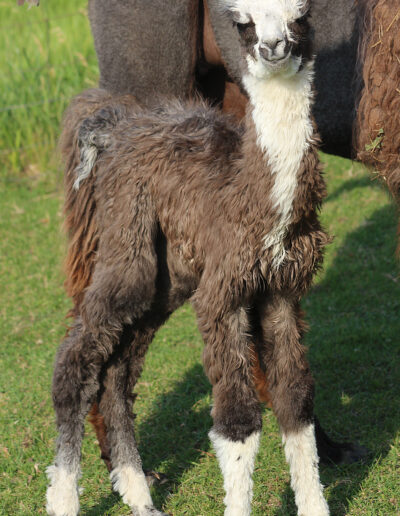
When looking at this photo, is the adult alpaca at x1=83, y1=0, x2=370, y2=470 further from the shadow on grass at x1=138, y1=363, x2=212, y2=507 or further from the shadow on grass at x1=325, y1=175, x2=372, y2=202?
the shadow on grass at x1=325, y1=175, x2=372, y2=202

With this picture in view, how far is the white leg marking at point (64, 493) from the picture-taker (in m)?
3.12

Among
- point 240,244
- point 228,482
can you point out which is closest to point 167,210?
point 240,244

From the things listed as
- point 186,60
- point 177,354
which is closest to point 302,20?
point 186,60

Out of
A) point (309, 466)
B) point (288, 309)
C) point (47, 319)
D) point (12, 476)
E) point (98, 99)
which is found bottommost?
point (47, 319)

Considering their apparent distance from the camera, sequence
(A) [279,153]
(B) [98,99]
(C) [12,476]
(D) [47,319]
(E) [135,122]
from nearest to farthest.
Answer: (A) [279,153], (E) [135,122], (B) [98,99], (C) [12,476], (D) [47,319]

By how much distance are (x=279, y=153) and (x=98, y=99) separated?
3.82 feet

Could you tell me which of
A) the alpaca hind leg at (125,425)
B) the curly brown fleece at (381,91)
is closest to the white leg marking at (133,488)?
the alpaca hind leg at (125,425)

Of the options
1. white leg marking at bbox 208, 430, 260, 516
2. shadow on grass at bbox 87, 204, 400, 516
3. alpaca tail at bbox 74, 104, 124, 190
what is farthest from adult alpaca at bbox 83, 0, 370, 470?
white leg marking at bbox 208, 430, 260, 516

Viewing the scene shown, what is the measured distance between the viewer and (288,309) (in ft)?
9.90

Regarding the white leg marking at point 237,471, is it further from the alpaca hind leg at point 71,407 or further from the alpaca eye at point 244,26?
the alpaca eye at point 244,26

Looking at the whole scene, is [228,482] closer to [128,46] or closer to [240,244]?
[240,244]

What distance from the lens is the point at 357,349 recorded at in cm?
471

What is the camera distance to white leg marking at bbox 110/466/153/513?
10.8ft

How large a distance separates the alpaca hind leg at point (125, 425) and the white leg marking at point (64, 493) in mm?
235
